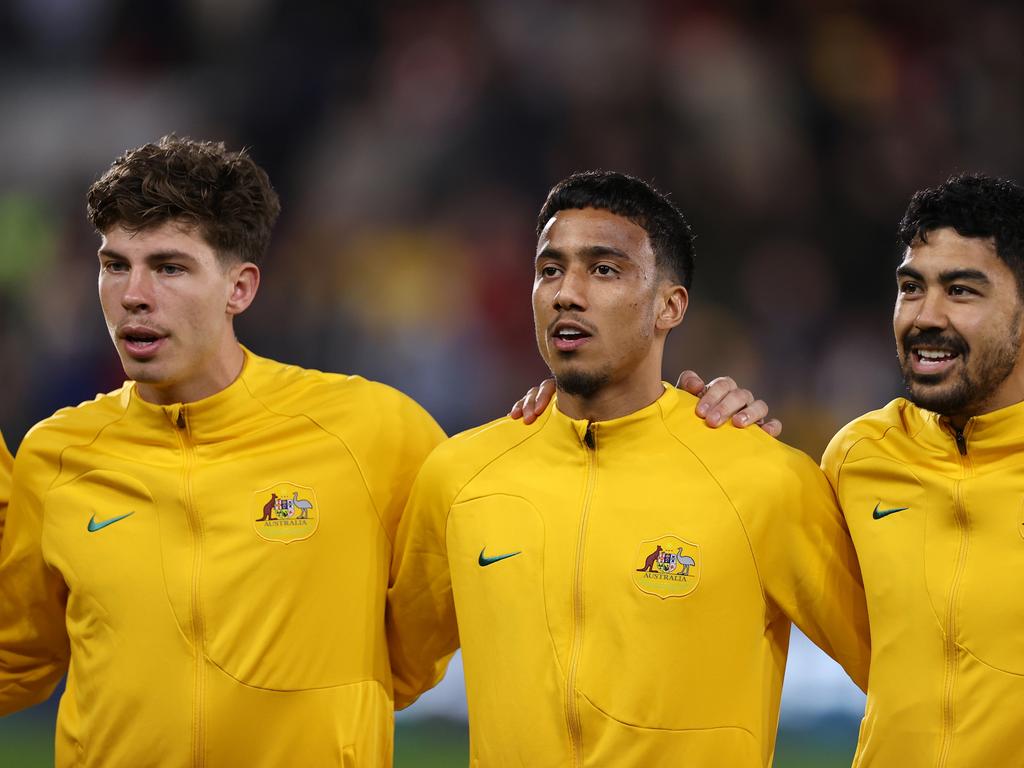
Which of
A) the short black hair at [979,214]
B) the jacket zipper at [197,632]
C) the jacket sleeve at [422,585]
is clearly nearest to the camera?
the short black hair at [979,214]

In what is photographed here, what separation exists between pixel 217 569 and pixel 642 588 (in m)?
1.21

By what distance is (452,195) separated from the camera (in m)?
10.7

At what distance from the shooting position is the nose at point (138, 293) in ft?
Result: 13.4

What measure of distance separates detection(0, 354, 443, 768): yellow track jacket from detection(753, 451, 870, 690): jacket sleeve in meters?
1.16

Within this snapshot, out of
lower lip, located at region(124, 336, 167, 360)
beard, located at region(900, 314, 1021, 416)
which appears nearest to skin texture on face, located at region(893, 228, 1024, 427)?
beard, located at region(900, 314, 1021, 416)

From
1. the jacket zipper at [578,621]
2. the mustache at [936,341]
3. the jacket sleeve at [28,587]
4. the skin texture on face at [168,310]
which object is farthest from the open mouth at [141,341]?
the mustache at [936,341]

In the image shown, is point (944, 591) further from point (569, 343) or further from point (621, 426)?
point (569, 343)

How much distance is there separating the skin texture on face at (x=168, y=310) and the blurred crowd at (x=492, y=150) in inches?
204

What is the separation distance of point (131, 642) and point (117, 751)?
0.31 m

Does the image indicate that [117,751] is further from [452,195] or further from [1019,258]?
[452,195]

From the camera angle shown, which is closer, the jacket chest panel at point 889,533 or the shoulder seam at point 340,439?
the jacket chest panel at point 889,533

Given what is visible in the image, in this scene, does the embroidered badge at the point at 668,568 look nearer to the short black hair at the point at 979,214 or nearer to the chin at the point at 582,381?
the chin at the point at 582,381

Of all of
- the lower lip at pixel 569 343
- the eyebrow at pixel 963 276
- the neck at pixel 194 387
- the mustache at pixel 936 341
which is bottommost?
the neck at pixel 194 387

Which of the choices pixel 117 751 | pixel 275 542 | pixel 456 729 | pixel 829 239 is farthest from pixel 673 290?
pixel 829 239
